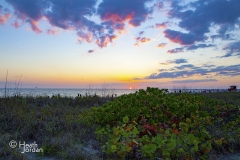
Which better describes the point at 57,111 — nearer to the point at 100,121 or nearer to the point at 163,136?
the point at 100,121

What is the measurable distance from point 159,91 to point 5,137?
417 centimetres

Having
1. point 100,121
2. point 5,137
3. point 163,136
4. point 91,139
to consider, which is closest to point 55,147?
point 91,139

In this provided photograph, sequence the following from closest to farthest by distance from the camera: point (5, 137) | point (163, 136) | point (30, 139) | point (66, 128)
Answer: point (163, 136)
point (5, 137)
point (30, 139)
point (66, 128)

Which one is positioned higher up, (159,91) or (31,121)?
(159,91)

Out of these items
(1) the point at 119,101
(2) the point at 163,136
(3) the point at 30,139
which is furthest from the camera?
(1) the point at 119,101

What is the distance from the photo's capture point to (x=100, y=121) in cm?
553

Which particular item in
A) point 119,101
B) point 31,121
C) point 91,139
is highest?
point 119,101

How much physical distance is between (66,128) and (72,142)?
1.11m

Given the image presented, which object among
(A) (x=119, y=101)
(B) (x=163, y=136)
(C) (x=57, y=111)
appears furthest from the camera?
(C) (x=57, y=111)

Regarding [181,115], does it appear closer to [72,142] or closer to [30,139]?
[72,142]

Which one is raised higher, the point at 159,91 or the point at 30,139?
the point at 159,91

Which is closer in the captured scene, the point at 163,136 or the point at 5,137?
the point at 163,136

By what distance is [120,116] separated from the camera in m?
5.36

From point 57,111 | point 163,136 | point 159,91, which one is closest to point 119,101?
point 159,91
